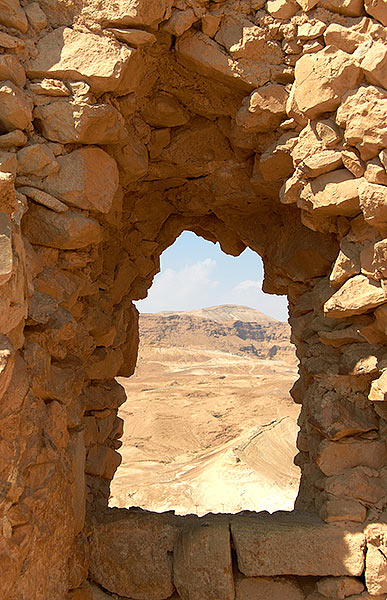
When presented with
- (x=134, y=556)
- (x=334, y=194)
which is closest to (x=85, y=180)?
(x=334, y=194)

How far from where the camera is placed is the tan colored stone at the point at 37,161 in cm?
291

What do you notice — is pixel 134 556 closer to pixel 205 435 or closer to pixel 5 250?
pixel 5 250

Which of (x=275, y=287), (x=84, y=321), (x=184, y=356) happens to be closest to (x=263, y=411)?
(x=275, y=287)

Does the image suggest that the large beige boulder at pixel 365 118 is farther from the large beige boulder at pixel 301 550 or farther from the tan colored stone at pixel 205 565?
the tan colored stone at pixel 205 565

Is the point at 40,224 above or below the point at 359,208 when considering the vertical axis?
below

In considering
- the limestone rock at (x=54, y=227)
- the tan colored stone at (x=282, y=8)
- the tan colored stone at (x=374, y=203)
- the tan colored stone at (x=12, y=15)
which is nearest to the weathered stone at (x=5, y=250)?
the limestone rock at (x=54, y=227)

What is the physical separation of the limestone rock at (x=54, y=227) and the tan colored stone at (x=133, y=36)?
115 centimetres

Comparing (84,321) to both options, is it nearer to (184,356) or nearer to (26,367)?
(26,367)

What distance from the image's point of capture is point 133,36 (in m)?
3.05

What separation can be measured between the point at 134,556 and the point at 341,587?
1388mm

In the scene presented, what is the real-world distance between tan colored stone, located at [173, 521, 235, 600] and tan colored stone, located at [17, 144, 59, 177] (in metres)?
2.60

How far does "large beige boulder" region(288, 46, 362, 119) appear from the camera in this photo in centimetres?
296

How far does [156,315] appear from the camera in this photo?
36.7 m

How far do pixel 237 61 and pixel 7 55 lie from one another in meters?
1.50
